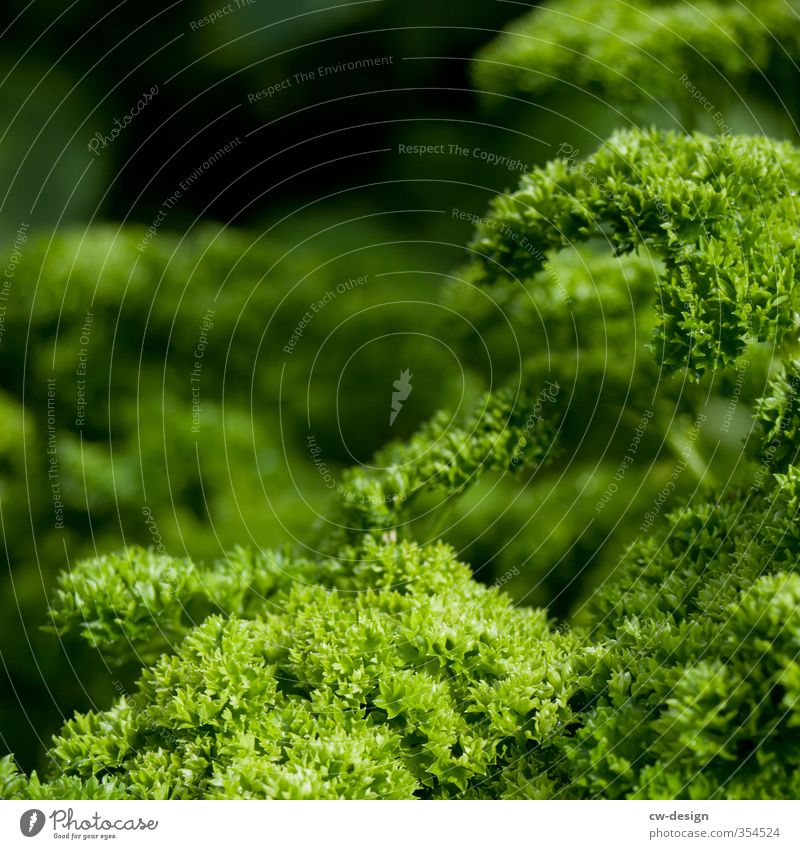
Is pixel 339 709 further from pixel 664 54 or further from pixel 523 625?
pixel 664 54

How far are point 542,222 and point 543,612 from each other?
0.46m

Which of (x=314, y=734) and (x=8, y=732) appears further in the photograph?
(x=8, y=732)

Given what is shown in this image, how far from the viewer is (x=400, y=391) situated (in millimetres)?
1633

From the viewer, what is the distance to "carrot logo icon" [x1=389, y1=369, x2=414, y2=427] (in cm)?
162

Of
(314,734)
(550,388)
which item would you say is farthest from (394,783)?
(550,388)

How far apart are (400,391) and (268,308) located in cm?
33

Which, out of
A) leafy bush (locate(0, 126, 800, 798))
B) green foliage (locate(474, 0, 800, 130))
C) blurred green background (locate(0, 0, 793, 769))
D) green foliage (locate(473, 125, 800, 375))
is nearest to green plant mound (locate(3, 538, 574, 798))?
leafy bush (locate(0, 126, 800, 798))

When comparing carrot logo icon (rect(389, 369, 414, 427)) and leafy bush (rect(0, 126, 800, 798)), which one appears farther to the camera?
carrot logo icon (rect(389, 369, 414, 427))

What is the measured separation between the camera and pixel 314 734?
2.48ft

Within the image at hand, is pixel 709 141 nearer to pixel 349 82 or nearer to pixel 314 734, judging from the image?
pixel 314 734
